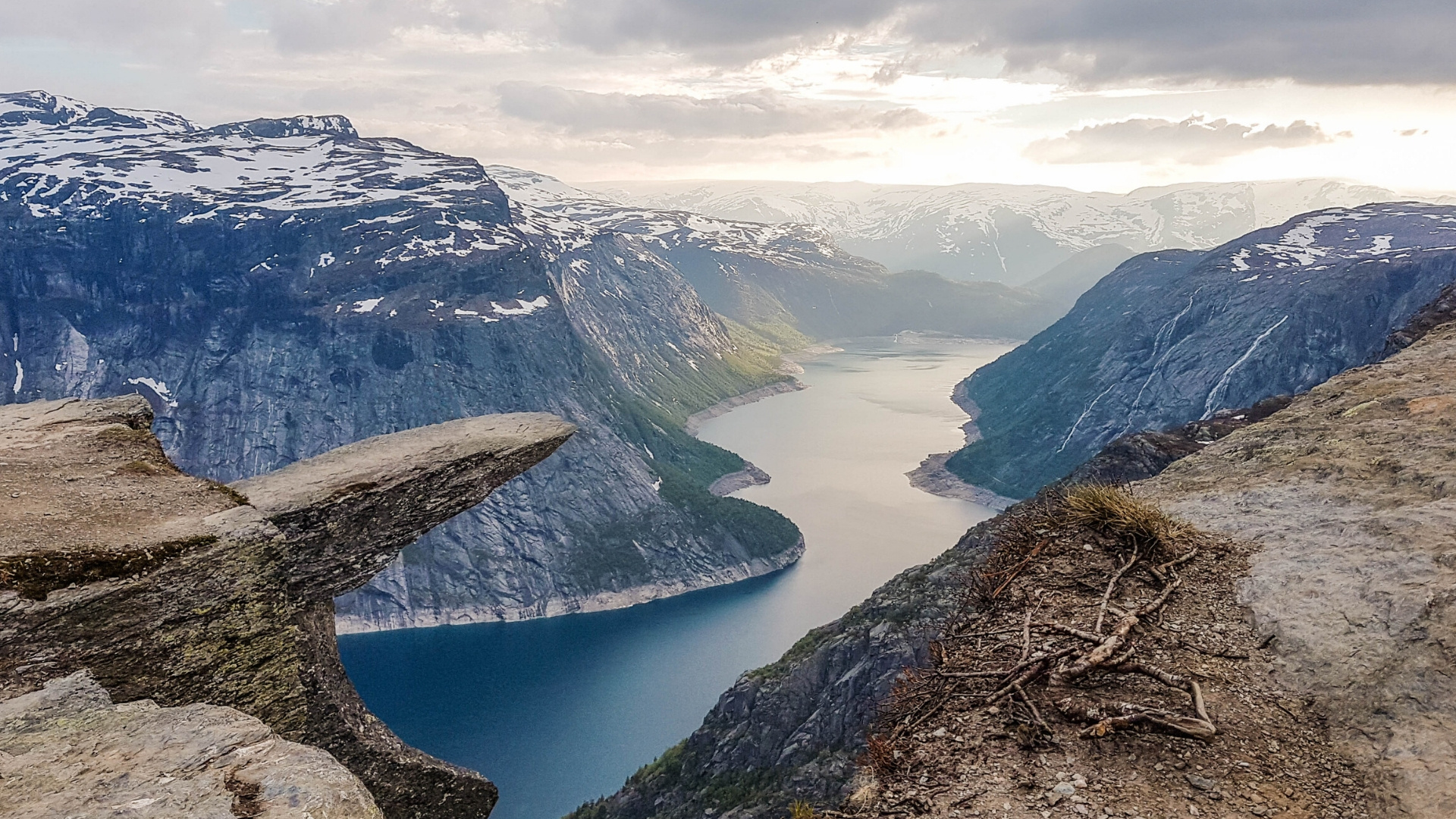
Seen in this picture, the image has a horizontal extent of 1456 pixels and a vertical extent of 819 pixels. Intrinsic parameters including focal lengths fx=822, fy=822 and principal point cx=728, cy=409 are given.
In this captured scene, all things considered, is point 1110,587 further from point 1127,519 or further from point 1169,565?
point 1127,519

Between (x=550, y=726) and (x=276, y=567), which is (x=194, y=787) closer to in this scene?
(x=276, y=567)

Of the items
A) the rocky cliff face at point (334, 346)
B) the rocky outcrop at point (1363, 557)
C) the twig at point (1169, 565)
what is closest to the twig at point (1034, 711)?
the rocky outcrop at point (1363, 557)

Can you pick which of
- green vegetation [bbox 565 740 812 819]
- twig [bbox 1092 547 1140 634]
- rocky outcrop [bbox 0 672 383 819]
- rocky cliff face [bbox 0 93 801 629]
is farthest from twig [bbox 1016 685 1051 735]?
rocky cliff face [bbox 0 93 801 629]

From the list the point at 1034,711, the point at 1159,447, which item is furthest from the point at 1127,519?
the point at 1159,447

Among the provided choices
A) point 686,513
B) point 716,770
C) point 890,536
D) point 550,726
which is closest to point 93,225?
point 686,513

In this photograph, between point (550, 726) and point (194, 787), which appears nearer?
point (194, 787)

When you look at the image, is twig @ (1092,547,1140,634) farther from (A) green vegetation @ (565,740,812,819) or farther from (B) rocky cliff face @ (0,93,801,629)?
(B) rocky cliff face @ (0,93,801,629)
